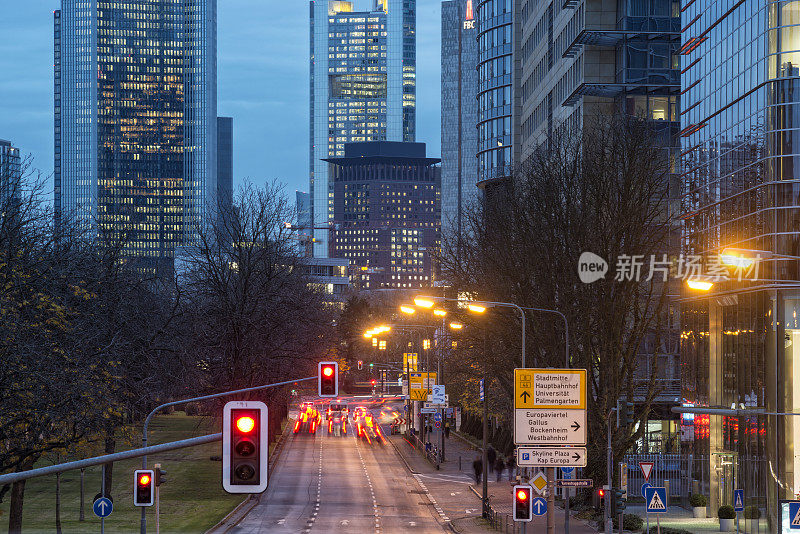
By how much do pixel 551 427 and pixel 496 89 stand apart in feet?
299

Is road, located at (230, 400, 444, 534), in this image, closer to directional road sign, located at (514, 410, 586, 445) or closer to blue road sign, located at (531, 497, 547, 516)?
blue road sign, located at (531, 497, 547, 516)

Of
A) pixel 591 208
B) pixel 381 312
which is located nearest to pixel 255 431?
pixel 591 208

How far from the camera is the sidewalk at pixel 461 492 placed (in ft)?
167

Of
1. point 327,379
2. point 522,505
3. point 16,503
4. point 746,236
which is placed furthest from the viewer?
point 746,236

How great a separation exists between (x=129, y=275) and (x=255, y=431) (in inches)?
2222

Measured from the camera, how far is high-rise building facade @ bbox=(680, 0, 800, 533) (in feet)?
153

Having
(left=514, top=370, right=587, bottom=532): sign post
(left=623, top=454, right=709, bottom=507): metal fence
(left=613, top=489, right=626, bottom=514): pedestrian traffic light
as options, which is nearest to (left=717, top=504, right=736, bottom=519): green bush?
(left=623, top=454, right=709, bottom=507): metal fence

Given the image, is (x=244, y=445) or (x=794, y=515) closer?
(x=244, y=445)

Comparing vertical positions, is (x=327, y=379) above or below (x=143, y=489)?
above

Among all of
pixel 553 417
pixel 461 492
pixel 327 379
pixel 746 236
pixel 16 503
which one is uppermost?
pixel 746 236

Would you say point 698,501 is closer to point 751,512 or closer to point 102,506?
point 751,512

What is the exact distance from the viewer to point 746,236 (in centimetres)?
4959

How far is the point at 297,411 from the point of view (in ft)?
498

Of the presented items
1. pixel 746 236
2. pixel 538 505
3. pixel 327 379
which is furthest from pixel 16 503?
pixel 746 236
